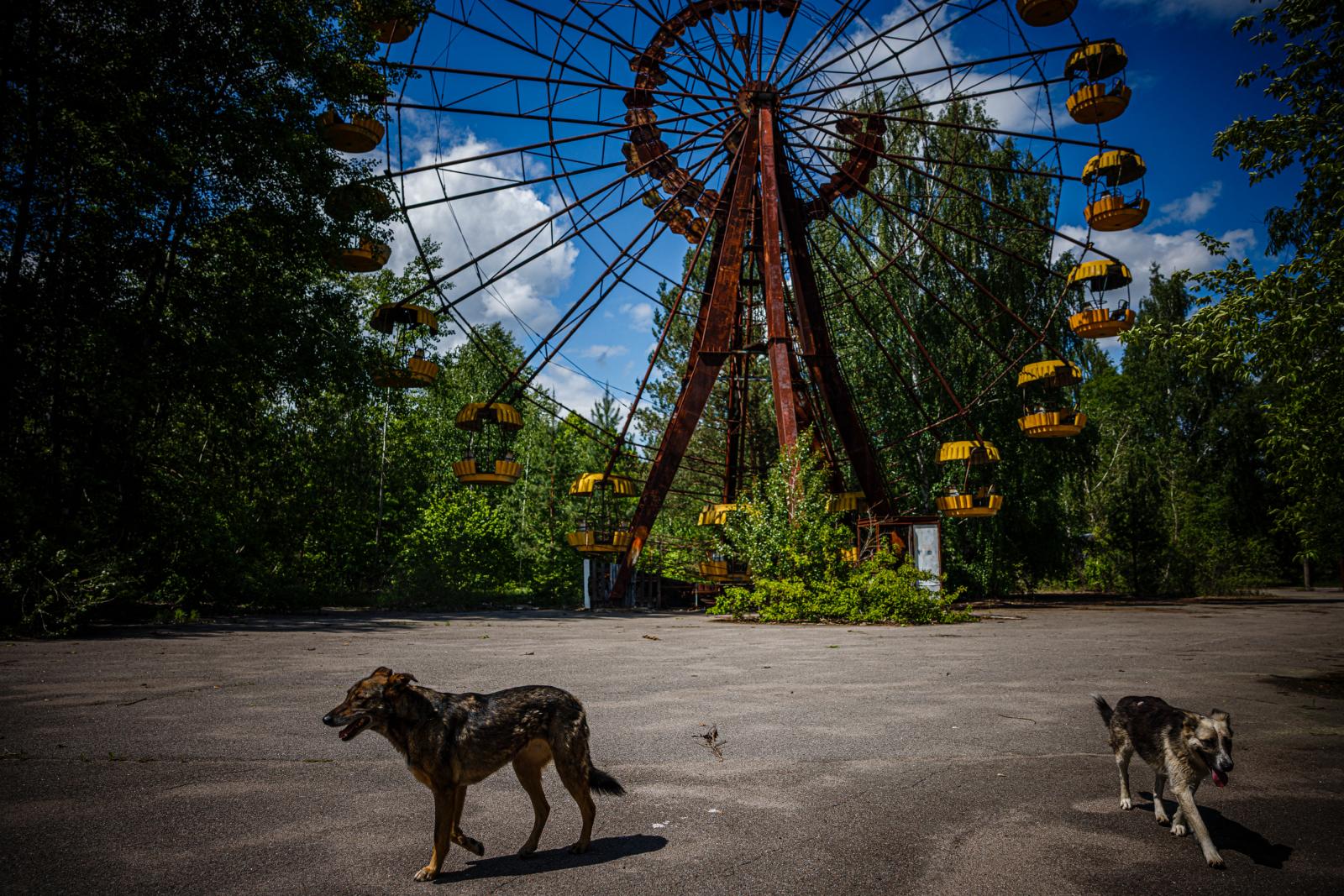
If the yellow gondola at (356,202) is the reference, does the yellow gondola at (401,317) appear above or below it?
below

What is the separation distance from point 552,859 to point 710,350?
17.9 metres

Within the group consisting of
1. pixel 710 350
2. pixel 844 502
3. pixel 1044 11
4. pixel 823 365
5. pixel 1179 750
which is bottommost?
pixel 1179 750

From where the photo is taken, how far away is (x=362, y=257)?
1838 cm

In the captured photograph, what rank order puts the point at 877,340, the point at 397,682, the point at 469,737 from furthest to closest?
1. the point at 877,340
2. the point at 469,737
3. the point at 397,682

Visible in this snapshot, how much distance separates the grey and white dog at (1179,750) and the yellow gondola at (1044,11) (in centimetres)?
2002

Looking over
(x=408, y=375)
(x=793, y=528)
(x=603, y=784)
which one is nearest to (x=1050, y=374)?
(x=793, y=528)

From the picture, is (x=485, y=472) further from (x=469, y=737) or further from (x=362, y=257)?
(x=469, y=737)

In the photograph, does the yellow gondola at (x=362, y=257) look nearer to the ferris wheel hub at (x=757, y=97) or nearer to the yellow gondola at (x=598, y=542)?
the yellow gondola at (x=598, y=542)

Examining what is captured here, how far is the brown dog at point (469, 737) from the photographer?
10.4 feet

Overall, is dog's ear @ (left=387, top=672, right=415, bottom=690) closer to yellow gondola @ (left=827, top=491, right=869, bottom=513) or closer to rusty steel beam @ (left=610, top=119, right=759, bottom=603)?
rusty steel beam @ (left=610, top=119, right=759, bottom=603)

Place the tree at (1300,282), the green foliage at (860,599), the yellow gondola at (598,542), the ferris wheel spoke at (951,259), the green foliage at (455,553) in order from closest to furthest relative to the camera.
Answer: the tree at (1300,282) < the green foliage at (860,599) < the yellow gondola at (598,542) < the ferris wheel spoke at (951,259) < the green foliage at (455,553)

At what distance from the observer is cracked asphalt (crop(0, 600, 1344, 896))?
10.8ft

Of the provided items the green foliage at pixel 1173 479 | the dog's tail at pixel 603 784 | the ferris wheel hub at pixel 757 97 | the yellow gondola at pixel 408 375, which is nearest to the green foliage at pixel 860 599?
the yellow gondola at pixel 408 375

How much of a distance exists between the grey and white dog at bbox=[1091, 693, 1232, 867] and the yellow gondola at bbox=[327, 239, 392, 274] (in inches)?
708
